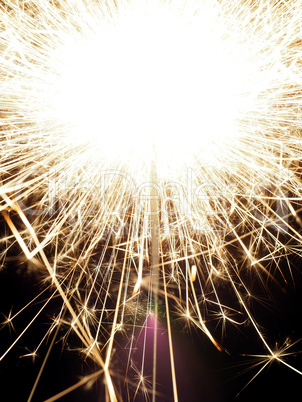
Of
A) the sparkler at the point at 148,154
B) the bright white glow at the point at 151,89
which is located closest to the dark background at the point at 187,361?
the sparkler at the point at 148,154

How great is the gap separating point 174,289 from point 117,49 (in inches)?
46.6

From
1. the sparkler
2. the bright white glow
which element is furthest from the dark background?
the bright white glow

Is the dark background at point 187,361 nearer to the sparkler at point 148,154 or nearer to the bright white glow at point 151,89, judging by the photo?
the sparkler at point 148,154

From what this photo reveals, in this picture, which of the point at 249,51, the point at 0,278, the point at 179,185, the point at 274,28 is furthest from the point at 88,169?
the point at 274,28

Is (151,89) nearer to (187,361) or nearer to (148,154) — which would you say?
(148,154)

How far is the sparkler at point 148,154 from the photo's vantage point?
1.39 metres

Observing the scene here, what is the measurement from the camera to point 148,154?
1.54 metres

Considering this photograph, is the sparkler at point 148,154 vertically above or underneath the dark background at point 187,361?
above

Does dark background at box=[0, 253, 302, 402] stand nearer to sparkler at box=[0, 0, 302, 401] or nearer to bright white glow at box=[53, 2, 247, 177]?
sparkler at box=[0, 0, 302, 401]

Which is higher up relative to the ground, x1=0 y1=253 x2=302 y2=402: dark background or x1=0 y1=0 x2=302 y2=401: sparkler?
x1=0 y1=0 x2=302 y2=401: sparkler

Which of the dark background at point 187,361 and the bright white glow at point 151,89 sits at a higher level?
the bright white glow at point 151,89

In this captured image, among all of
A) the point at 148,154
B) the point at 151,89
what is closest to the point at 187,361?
the point at 148,154

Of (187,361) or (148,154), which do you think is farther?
(148,154)

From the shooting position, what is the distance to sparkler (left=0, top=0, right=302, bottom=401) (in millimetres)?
1392
